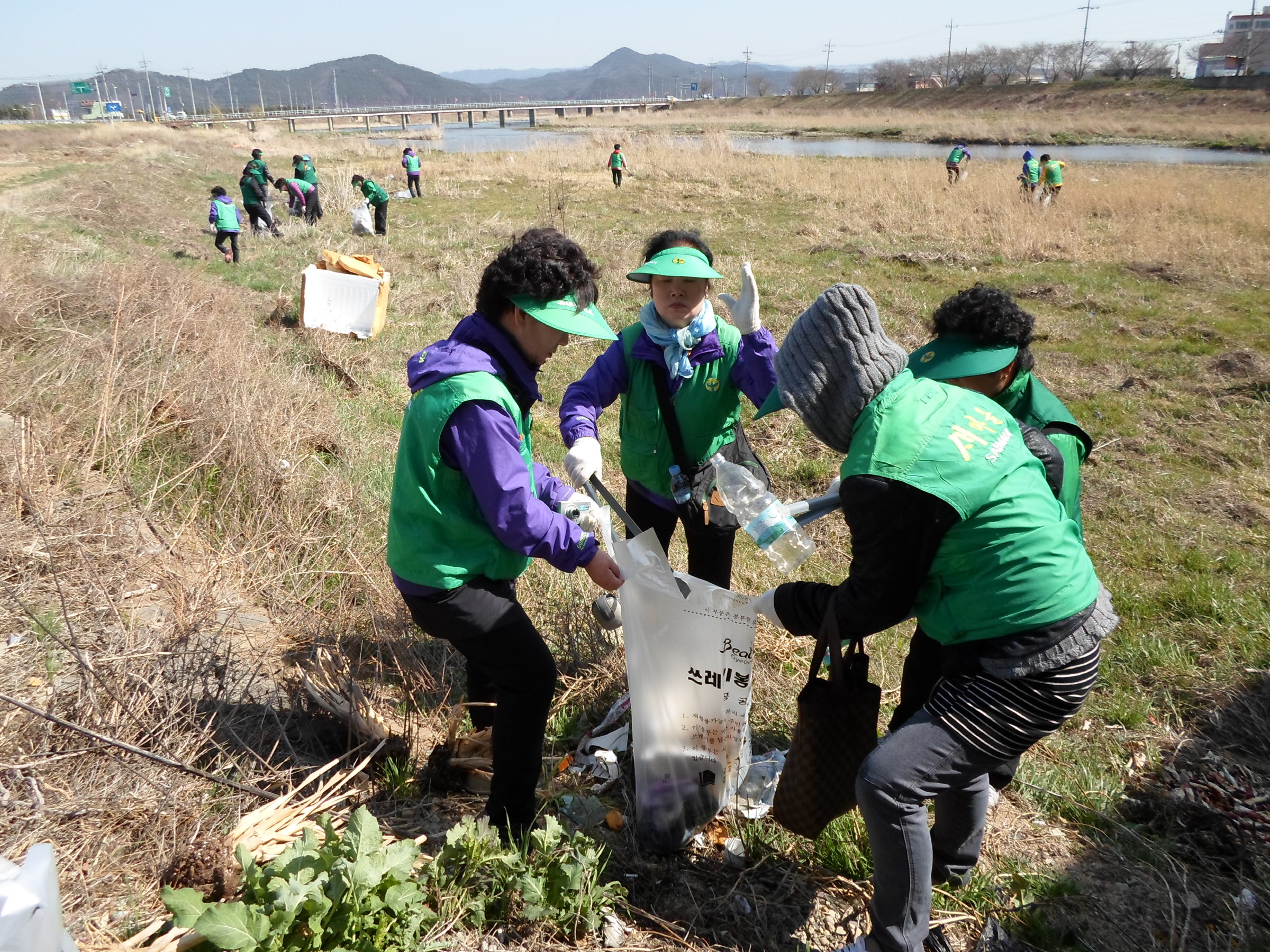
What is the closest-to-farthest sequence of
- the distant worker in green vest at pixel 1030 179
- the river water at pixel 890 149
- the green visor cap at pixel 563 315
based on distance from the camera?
1. the green visor cap at pixel 563 315
2. the distant worker in green vest at pixel 1030 179
3. the river water at pixel 890 149

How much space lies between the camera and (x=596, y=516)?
2.56 m

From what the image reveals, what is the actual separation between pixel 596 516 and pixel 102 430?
315 cm

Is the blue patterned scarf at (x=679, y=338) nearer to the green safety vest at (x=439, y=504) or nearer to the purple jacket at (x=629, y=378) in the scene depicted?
the purple jacket at (x=629, y=378)

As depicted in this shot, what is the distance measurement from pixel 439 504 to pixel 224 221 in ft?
39.0

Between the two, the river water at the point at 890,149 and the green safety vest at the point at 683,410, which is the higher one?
the river water at the point at 890,149

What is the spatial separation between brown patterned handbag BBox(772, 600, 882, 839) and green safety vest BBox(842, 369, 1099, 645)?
0.28 meters

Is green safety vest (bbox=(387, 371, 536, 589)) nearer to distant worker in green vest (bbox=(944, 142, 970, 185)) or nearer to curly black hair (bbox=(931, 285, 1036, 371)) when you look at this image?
curly black hair (bbox=(931, 285, 1036, 371))

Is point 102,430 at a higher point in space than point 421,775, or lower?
higher

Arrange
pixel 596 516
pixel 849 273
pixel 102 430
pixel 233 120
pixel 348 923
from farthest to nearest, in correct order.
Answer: pixel 233 120
pixel 849 273
pixel 102 430
pixel 596 516
pixel 348 923

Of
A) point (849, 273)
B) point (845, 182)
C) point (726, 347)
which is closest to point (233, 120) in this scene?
point (845, 182)

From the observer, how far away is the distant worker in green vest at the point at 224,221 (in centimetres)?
1188

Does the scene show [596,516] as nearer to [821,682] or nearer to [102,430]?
[821,682]

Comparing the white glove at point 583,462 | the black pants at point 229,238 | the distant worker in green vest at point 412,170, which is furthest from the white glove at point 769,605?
the distant worker in green vest at point 412,170

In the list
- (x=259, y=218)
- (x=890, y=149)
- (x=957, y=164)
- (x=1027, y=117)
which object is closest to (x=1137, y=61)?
(x=1027, y=117)
